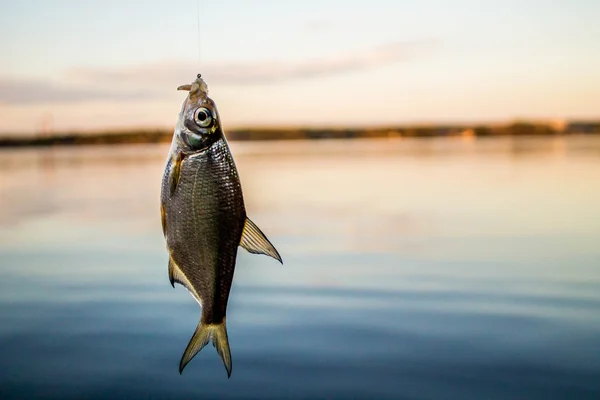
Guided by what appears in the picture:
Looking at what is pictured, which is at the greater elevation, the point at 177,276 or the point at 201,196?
the point at 201,196

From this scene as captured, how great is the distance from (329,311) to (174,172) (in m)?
8.81

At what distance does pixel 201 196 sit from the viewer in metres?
3.69

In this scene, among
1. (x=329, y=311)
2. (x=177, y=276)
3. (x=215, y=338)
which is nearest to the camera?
(x=177, y=276)

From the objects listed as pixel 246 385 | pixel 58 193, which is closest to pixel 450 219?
pixel 246 385

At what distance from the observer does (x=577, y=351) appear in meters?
10.1

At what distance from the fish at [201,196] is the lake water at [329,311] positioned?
20 cm

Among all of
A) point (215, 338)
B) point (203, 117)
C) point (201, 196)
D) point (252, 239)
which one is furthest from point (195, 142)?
point (215, 338)

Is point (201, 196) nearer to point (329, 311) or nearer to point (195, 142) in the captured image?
point (195, 142)

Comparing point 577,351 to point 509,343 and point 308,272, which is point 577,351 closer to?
point 509,343

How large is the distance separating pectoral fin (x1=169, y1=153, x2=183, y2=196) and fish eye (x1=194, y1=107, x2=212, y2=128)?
168mm

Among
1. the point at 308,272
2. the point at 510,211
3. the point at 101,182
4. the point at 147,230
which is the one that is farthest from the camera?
the point at 101,182

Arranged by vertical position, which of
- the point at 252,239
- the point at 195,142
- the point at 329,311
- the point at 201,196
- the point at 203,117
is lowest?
the point at 329,311

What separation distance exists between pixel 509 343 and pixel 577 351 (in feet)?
2.66

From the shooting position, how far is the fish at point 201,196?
12.0ft
